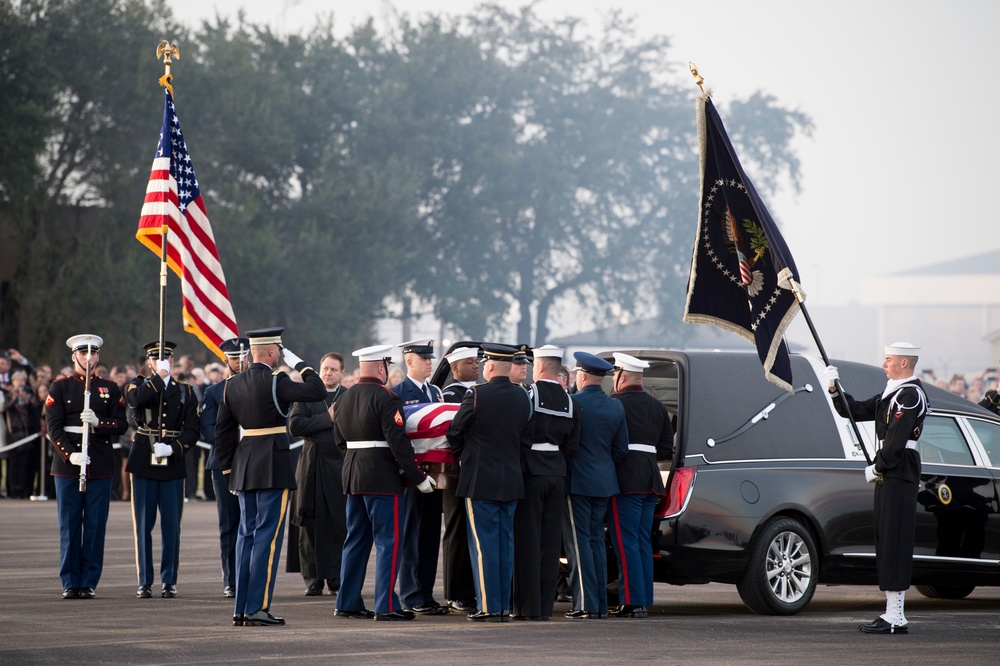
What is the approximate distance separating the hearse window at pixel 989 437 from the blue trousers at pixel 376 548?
4.53 metres

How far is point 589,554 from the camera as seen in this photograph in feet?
36.4

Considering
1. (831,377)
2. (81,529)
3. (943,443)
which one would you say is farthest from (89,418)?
(943,443)

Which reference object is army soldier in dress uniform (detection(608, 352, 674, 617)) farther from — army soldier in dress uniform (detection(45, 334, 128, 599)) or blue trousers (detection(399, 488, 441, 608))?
army soldier in dress uniform (detection(45, 334, 128, 599))

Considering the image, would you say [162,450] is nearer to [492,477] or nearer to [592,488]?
[492,477]

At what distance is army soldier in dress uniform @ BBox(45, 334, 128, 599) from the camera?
12133 mm

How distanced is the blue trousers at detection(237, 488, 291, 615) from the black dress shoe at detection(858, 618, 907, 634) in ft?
13.2

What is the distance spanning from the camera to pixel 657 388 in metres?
12.5

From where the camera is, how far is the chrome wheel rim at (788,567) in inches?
439

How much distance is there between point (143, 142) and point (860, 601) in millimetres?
34343

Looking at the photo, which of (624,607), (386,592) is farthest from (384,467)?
(624,607)

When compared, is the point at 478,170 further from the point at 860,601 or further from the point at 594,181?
the point at 860,601

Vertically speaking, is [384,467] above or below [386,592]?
above

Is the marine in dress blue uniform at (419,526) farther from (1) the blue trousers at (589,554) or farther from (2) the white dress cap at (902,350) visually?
(2) the white dress cap at (902,350)

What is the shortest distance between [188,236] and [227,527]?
322cm
